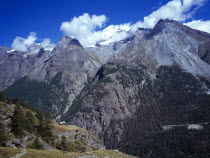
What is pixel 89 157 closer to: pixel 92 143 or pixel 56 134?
pixel 56 134

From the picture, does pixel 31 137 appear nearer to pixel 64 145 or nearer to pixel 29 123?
pixel 29 123

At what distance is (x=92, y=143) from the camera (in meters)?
124

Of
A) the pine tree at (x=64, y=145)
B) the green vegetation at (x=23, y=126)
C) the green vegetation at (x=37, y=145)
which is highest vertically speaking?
the green vegetation at (x=23, y=126)

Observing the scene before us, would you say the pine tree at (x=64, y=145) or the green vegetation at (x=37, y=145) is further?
the pine tree at (x=64, y=145)

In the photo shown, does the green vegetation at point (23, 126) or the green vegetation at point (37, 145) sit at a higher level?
the green vegetation at point (23, 126)

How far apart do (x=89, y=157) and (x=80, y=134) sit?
5484 cm

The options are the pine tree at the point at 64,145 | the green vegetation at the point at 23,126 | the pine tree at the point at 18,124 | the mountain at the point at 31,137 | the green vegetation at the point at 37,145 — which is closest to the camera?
the mountain at the point at 31,137

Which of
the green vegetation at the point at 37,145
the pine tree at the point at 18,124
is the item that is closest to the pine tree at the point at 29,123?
the pine tree at the point at 18,124

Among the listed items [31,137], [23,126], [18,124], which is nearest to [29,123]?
[23,126]

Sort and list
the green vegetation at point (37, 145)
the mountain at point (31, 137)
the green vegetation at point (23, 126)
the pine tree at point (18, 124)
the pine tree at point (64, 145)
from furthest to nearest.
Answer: the pine tree at point (64, 145) → the pine tree at point (18, 124) → the green vegetation at point (23, 126) → the green vegetation at point (37, 145) → the mountain at point (31, 137)

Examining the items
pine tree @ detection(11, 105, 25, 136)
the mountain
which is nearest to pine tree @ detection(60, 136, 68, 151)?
the mountain

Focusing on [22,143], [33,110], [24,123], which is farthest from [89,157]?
[33,110]

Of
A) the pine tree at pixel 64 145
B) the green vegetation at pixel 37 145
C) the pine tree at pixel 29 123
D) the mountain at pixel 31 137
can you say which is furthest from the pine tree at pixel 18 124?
the pine tree at pixel 64 145

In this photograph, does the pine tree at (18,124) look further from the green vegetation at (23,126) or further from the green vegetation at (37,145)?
the green vegetation at (37,145)
